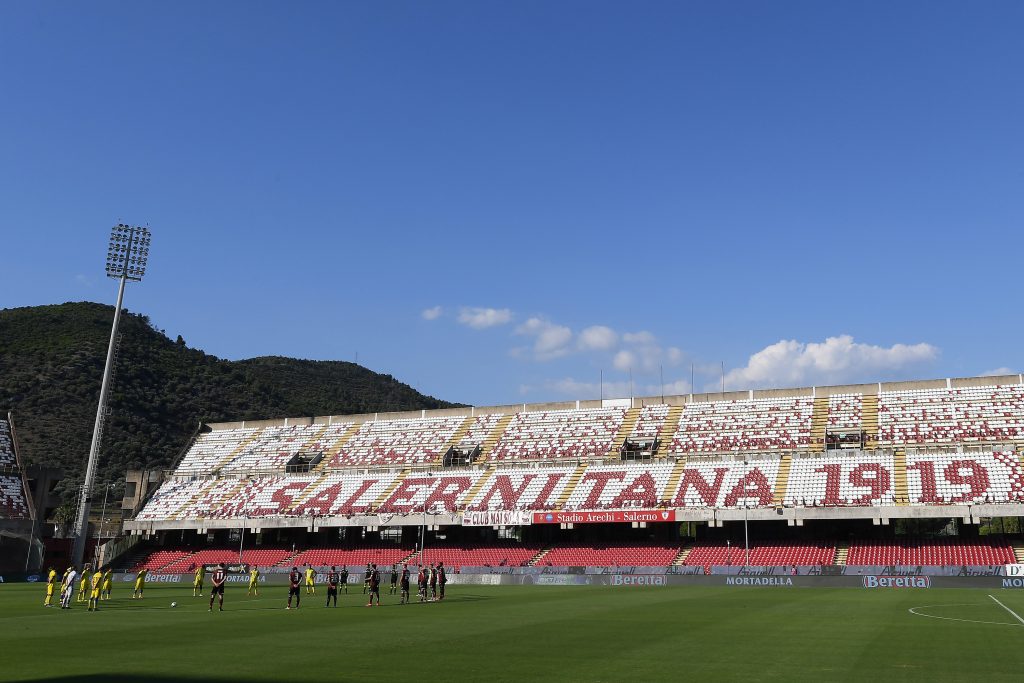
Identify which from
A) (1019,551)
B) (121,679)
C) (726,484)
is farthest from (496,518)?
(121,679)

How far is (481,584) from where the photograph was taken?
5316 centimetres

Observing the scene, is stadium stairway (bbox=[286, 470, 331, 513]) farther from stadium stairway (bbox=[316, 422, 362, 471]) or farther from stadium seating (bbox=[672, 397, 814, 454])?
stadium seating (bbox=[672, 397, 814, 454])

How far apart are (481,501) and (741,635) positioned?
148ft

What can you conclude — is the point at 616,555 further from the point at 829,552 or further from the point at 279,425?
the point at 279,425

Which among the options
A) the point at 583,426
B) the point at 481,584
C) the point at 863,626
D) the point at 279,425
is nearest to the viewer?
the point at 863,626

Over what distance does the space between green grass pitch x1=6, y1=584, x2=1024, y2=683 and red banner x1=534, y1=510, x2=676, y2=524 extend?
22.5 m

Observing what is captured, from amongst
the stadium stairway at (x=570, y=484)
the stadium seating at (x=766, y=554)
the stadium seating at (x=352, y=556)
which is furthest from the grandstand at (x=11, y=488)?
the stadium seating at (x=766, y=554)

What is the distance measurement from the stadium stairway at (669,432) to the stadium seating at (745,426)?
1.45 ft

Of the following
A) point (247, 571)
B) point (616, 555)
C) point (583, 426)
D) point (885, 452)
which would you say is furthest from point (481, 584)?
point (885, 452)

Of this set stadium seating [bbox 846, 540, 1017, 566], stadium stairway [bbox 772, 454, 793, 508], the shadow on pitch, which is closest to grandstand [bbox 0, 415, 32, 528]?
stadium stairway [bbox 772, 454, 793, 508]

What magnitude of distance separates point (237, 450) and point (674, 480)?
153ft

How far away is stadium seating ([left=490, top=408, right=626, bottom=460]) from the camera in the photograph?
7219 centimetres

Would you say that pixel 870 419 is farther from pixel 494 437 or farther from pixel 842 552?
pixel 494 437

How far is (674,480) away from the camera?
63562mm
